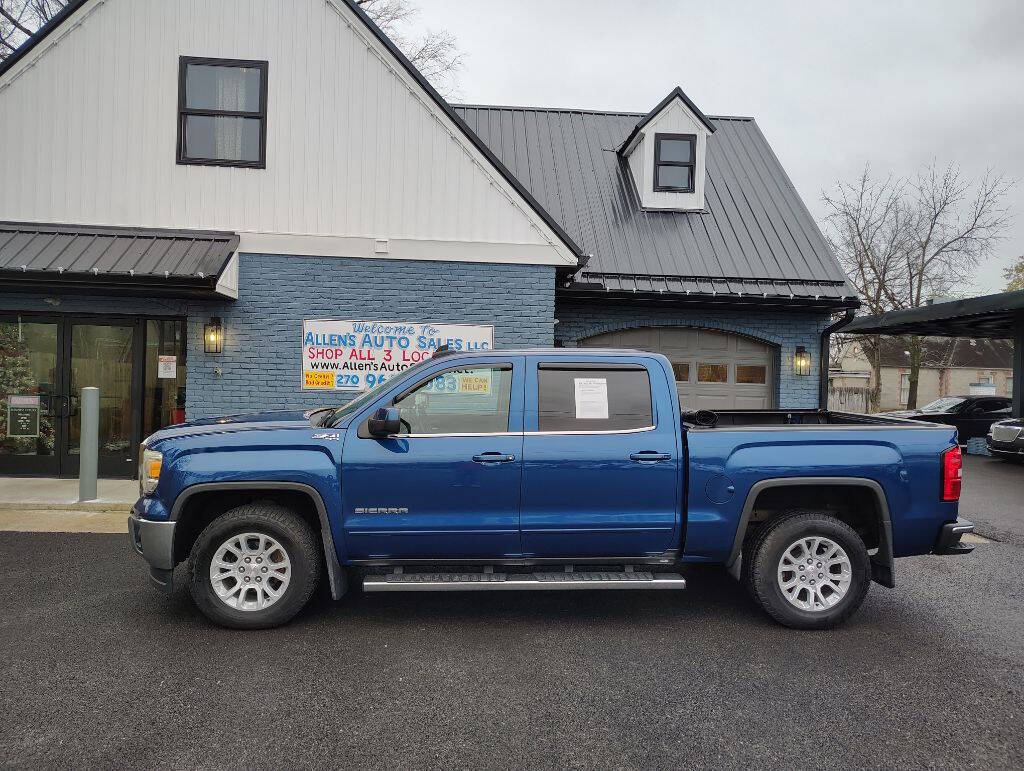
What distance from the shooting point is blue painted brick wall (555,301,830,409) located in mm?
11945

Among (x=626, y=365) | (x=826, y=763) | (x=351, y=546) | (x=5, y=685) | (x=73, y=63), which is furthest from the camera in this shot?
(x=73, y=63)

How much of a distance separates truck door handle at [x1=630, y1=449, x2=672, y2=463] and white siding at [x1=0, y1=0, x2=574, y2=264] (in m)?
6.15

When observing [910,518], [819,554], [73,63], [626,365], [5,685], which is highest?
[73,63]

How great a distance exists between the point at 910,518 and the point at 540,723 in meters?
2.94

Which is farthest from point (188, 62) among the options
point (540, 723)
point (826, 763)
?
point (826, 763)

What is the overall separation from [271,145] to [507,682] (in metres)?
8.80

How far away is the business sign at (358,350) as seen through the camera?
988 centimetres

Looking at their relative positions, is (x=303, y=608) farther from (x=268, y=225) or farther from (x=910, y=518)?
(x=268, y=225)

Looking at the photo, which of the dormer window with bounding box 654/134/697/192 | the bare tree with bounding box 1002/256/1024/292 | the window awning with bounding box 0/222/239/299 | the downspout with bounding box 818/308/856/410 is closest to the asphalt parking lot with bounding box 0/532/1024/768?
the window awning with bounding box 0/222/239/299

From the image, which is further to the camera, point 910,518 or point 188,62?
point 188,62

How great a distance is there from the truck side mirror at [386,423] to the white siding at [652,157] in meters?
10.3

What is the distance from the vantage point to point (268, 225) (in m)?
9.88

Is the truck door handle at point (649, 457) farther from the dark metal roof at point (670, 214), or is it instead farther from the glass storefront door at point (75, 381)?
the glass storefront door at point (75, 381)

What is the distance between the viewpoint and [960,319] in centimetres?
1569
